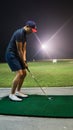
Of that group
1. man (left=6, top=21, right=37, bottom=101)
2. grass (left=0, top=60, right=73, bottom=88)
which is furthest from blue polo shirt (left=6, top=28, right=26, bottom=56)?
grass (left=0, top=60, right=73, bottom=88)

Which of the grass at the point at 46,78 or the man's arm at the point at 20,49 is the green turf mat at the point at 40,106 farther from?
the grass at the point at 46,78

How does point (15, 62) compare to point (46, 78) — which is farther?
point (46, 78)

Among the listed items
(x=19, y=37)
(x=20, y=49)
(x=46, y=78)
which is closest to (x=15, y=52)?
(x=20, y=49)

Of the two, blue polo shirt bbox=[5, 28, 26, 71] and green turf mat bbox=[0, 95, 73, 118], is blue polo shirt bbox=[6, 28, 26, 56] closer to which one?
blue polo shirt bbox=[5, 28, 26, 71]

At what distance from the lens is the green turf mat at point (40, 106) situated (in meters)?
5.55

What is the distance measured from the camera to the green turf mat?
5.55 meters

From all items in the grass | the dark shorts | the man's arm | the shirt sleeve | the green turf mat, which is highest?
the shirt sleeve

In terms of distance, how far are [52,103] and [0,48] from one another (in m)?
21.4

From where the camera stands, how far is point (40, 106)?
6.11 meters

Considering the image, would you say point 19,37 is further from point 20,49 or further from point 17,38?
point 20,49

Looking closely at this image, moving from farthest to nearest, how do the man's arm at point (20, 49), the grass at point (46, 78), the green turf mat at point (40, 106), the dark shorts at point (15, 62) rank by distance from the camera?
the grass at point (46, 78)
the dark shorts at point (15, 62)
the man's arm at point (20, 49)
the green turf mat at point (40, 106)

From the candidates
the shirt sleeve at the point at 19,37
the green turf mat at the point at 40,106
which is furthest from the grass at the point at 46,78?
the shirt sleeve at the point at 19,37

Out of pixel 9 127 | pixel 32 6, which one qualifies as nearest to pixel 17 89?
pixel 9 127

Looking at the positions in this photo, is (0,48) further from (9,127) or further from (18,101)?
(9,127)
